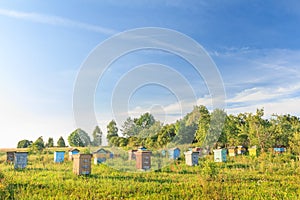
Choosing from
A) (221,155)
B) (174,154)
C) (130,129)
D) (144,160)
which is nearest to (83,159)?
(144,160)

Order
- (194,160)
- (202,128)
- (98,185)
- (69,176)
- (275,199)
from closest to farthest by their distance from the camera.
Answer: (275,199) → (98,185) → (69,176) → (194,160) → (202,128)

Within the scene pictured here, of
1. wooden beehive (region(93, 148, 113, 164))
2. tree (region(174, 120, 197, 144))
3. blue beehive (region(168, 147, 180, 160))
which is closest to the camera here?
wooden beehive (region(93, 148, 113, 164))

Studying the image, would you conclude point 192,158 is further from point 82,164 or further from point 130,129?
point 130,129

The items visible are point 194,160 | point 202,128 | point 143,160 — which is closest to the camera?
point 143,160

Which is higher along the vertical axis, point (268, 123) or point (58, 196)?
point (268, 123)

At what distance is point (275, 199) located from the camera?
6430 millimetres

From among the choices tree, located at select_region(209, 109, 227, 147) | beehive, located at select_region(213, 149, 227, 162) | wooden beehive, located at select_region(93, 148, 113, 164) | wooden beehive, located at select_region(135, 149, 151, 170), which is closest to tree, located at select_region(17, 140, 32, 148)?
tree, located at select_region(209, 109, 227, 147)

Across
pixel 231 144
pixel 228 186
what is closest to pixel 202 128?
pixel 231 144

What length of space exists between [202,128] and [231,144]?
A: 11.3ft

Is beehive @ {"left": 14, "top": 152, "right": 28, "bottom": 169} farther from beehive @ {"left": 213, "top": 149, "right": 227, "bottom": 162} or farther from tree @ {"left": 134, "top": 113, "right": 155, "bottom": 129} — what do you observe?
tree @ {"left": 134, "top": 113, "right": 155, "bottom": 129}

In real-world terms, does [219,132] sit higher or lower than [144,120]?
lower

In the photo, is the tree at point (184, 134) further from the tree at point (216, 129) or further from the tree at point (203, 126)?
the tree at point (216, 129)

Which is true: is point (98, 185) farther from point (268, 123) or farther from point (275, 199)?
point (268, 123)

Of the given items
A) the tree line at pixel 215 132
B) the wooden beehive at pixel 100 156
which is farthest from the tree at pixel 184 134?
the wooden beehive at pixel 100 156
